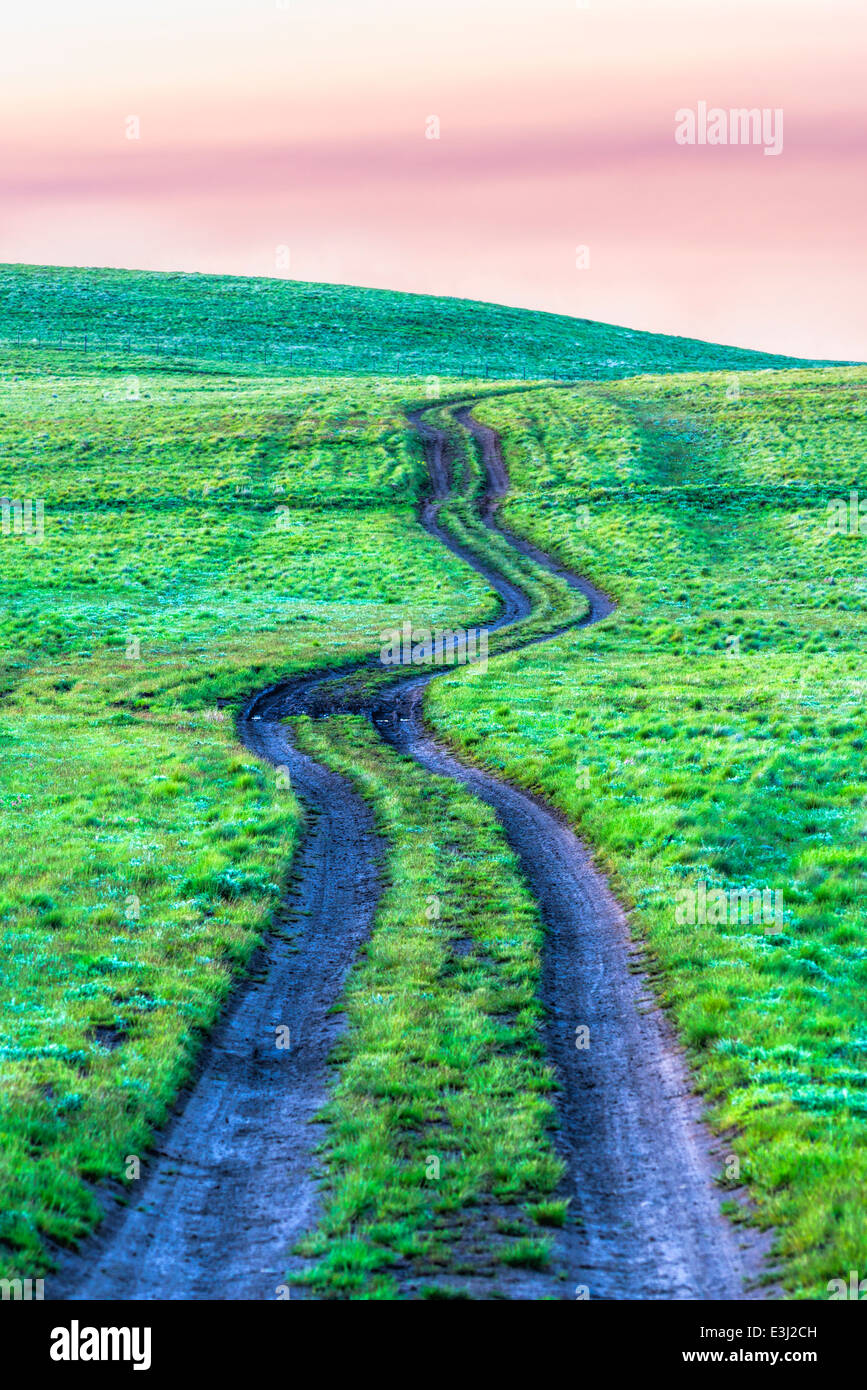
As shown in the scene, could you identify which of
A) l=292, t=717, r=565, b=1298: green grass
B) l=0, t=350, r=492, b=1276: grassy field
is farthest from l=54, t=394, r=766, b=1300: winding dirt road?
l=0, t=350, r=492, b=1276: grassy field

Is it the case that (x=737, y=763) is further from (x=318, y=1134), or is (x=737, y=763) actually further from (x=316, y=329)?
(x=316, y=329)

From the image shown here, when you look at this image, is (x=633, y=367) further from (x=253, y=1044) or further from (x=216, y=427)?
(x=253, y=1044)

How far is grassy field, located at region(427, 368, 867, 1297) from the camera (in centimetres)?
988

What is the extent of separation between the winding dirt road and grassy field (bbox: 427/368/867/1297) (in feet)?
1.62

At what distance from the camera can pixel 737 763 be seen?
21.4m

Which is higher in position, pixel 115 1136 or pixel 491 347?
pixel 491 347

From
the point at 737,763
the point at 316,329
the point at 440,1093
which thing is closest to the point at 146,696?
the point at 737,763

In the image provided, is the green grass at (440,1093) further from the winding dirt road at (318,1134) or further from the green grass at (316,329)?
the green grass at (316,329)

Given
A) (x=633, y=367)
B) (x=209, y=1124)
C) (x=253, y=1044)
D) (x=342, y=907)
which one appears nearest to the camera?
(x=209, y=1124)

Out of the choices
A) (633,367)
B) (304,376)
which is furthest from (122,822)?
(633,367)

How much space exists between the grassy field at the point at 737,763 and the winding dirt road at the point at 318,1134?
0.49 meters

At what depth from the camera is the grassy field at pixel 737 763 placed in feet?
32.4

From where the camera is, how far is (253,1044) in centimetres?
1198
